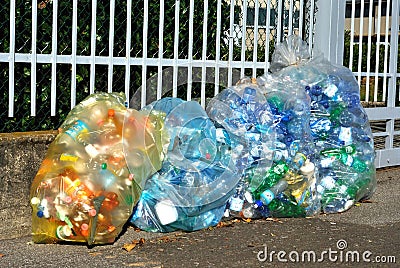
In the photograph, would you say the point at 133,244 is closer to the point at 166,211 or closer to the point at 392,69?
the point at 166,211

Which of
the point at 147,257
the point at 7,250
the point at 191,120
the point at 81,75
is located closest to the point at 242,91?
the point at 191,120

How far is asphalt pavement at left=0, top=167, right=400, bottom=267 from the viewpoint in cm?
499

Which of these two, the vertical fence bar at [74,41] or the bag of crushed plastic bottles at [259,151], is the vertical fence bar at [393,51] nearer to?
the bag of crushed plastic bottles at [259,151]

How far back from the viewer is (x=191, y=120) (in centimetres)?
593

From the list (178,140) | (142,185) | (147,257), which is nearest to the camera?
(147,257)

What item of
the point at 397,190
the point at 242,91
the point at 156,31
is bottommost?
the point at 397,190

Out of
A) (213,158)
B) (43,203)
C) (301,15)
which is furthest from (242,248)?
(301,15)

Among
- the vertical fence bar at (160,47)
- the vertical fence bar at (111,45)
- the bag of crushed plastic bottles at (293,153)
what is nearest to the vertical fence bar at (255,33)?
the bag of crushed plastic bottles at (293,153)

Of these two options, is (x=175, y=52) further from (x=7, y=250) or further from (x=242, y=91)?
(x=7, y=250)

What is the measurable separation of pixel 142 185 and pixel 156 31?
1.65 meters

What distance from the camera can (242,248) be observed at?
5379 millimetres

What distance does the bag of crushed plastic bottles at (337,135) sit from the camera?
6.56m

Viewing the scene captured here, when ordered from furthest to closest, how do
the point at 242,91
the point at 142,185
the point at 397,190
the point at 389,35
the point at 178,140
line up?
1. the point at 389,35
2. the point at 397,190
3. the point at 242,91
4. the point at 178,140
5. the point at 142,185

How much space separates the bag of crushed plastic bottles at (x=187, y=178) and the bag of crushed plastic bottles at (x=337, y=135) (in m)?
0.97
